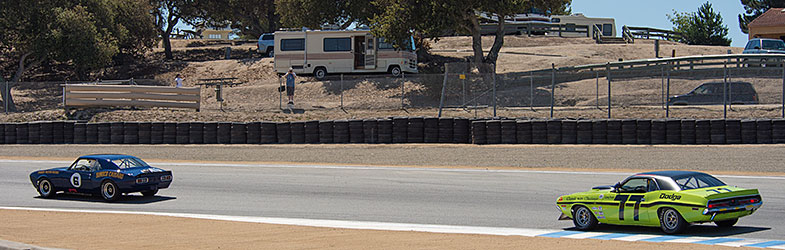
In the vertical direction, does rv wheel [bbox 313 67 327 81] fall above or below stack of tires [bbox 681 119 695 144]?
above

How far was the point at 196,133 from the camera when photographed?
1159 inches

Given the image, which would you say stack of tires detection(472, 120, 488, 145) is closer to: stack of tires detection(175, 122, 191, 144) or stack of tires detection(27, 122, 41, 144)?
stack of tires detection(175, 122, 191, 144)

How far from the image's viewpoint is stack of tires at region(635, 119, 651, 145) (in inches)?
963

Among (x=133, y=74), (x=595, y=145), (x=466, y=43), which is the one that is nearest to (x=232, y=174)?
(x=595, y=145)

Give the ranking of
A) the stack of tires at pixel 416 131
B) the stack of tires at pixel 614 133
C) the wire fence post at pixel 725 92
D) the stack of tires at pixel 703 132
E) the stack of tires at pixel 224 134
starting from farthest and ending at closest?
the stack of tires at pixel 224 134, the stack of tires at pixel 416 131, the stack of tires at pixel 614 133, the wire fence post at pixel 725 92, the stack of tires at pixel 703 132

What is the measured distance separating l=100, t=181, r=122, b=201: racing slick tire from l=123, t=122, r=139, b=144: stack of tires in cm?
1362

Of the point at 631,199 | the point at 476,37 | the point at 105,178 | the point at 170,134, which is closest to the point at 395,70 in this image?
the point at 476,37

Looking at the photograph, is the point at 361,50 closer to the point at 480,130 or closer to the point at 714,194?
the point at 480,130

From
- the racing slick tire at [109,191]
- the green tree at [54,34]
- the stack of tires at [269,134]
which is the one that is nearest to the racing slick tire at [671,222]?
the racing slick tire at [109,191]

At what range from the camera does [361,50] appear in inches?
1517

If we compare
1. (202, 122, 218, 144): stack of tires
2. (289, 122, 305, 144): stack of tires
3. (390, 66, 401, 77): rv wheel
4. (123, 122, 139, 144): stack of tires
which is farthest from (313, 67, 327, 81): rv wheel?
(123, 122, 139, 144): stack of tires

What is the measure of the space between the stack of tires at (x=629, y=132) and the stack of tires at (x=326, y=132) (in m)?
10.2

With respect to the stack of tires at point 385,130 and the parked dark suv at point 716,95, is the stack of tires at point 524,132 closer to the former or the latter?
the stack of tires at point 385,130

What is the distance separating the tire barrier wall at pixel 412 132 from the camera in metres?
24.0
